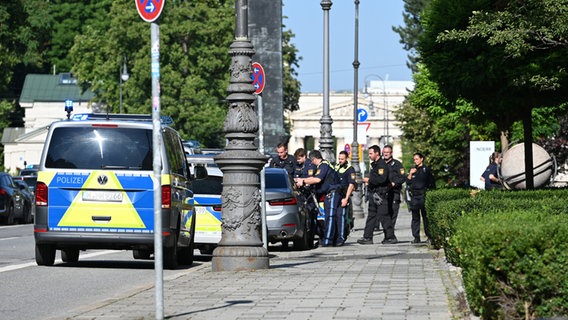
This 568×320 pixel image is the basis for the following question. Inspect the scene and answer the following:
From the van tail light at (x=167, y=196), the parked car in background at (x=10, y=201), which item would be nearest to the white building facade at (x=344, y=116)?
the parked car in background at (x=10, y=201)

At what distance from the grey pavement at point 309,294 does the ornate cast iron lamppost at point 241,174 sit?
0.33m

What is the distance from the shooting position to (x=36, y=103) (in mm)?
151500

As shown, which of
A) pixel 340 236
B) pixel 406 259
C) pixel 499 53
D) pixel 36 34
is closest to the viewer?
pixel 406 259

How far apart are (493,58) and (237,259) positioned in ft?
27.2

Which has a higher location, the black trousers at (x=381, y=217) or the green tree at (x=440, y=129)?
the green tree at (x=440, y=129)

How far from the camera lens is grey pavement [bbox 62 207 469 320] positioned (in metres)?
11.3

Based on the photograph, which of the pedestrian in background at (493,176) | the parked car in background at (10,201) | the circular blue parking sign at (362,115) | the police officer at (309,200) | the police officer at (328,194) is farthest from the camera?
the circular blue parking sign at (362,115)

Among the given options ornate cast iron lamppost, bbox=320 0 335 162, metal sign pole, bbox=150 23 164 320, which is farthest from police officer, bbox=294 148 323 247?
metal sign pole, bbox=150 23 164 320

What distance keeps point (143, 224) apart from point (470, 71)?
26.5ft

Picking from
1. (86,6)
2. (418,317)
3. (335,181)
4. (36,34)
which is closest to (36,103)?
(86,6)

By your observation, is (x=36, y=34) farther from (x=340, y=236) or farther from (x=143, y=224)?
(x=143, y=224)

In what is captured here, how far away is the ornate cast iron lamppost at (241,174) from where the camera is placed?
17.2 meters

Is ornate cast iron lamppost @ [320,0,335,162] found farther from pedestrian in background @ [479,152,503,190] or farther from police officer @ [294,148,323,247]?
police officer @ [294,148,323,247]

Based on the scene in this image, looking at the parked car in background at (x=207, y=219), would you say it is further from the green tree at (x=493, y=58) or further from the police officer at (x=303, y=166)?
the green tree at (x=493, y=58)
